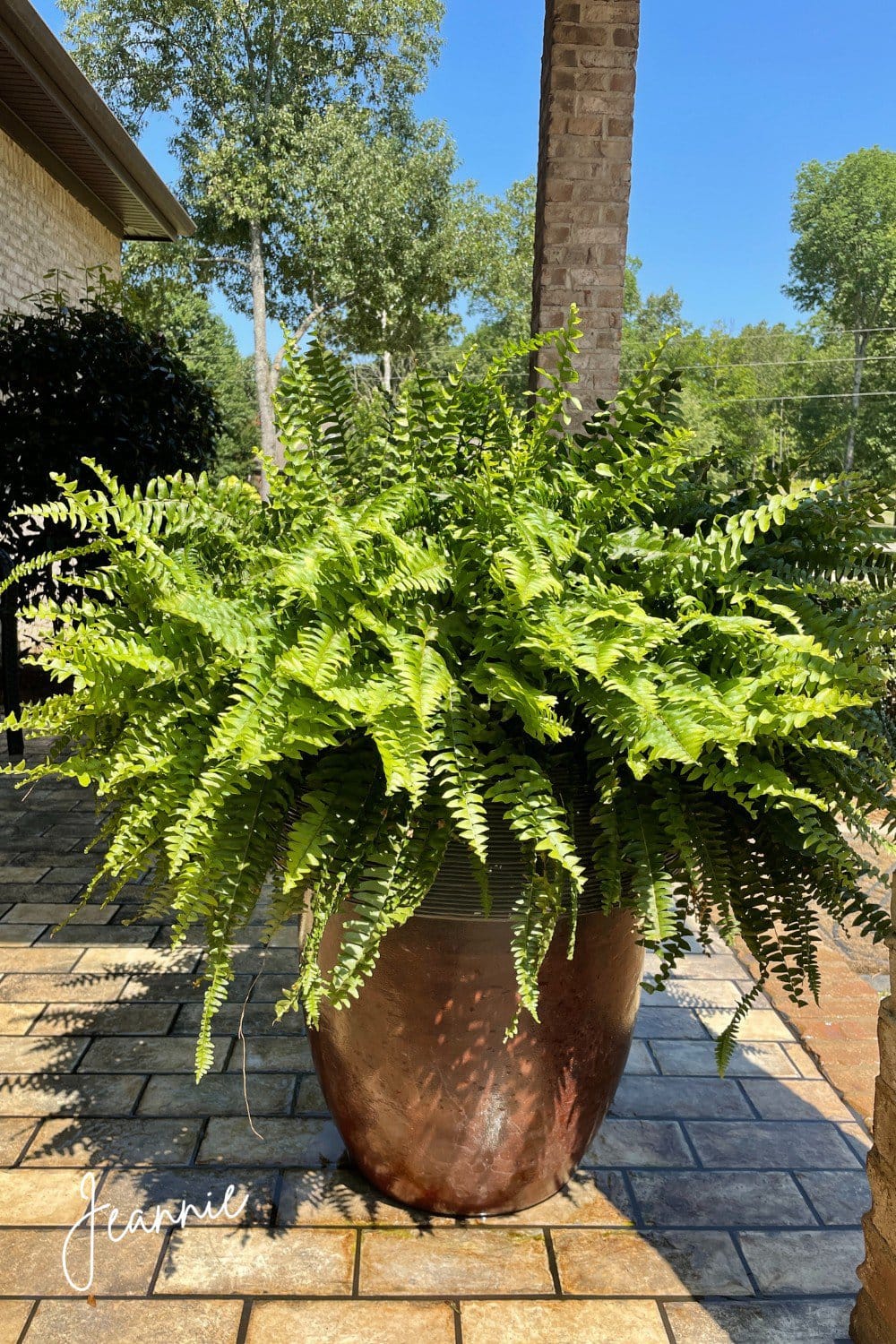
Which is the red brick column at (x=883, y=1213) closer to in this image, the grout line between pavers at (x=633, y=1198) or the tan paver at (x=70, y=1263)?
the grout line between pavers at (x=633, y=1198)

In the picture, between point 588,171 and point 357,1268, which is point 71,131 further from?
point 357,1268

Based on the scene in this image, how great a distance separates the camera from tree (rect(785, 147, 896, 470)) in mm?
38000

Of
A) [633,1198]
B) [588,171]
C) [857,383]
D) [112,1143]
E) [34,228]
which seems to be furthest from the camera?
[857,383]

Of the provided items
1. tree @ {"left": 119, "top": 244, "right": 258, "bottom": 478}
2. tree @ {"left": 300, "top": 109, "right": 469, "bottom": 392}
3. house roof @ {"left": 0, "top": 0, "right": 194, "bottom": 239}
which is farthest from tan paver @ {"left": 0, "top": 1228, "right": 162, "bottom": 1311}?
tree @ {"left": 300, "top": 109, "right": 469, "bottom": 392}

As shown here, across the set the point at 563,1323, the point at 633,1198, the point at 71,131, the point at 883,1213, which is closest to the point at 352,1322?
the point at 563,1323

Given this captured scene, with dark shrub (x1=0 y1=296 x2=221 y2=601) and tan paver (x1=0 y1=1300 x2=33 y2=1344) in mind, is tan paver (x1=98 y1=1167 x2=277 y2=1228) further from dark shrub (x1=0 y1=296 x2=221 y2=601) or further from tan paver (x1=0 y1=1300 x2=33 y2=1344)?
dark shrub (x1=0 y1=296 x2=221 y2=601)

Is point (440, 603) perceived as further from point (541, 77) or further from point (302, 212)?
point (302, 212)

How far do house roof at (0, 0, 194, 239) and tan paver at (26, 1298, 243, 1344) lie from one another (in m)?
6.33

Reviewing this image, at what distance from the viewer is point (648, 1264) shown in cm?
183

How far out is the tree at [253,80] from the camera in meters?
19.9

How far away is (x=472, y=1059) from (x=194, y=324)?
29005 millimetres

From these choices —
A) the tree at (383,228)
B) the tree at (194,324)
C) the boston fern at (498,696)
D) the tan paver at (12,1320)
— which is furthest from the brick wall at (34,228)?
the tree at (383,228)

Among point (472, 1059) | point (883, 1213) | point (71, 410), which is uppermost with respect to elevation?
point (71, 410)

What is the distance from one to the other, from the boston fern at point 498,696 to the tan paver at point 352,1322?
584 mm
